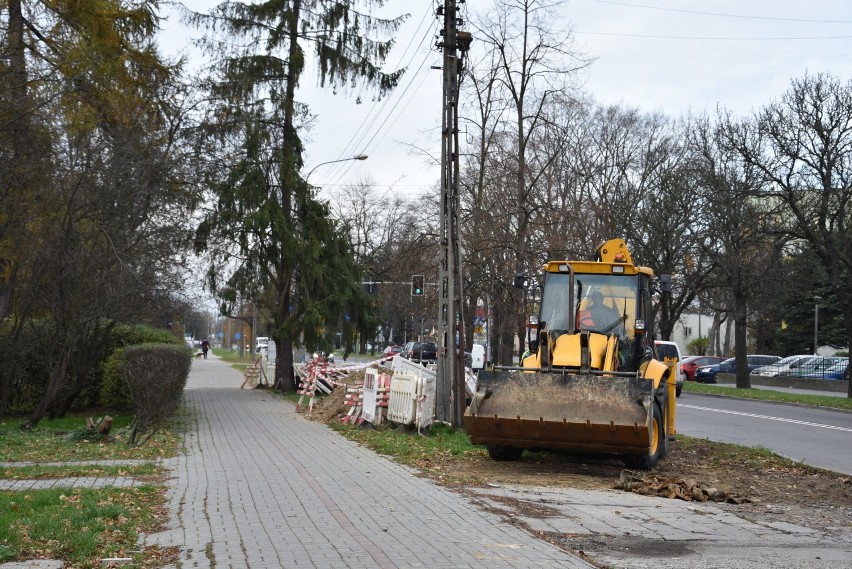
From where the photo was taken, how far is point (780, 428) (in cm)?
2223

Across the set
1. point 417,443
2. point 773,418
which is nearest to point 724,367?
point 773,418

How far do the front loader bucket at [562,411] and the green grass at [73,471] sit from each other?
13.8ft

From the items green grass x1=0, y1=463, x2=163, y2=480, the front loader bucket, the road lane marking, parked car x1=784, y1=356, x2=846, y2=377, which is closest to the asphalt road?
the road lane marking

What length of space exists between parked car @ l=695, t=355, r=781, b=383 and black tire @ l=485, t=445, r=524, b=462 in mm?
41762

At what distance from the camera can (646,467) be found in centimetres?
1297

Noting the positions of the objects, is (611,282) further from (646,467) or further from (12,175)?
(12,175)

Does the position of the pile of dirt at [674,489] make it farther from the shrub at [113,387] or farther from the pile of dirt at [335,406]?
the shrub at [113,387]

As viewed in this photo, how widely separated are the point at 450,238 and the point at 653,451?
6114 mm

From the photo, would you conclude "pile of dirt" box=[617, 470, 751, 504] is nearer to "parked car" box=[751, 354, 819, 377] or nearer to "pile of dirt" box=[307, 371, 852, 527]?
"pile of dirt" box=[307, 371, 852, 527]

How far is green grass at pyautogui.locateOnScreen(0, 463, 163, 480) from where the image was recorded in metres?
11.4

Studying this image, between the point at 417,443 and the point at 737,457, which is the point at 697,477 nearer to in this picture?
the point at 737,457

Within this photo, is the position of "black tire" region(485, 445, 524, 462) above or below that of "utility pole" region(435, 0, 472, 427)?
below

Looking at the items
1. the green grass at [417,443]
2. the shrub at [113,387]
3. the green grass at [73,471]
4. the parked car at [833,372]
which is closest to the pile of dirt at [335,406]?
the green grass at [417,443]

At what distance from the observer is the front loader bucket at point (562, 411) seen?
12.2 metres
